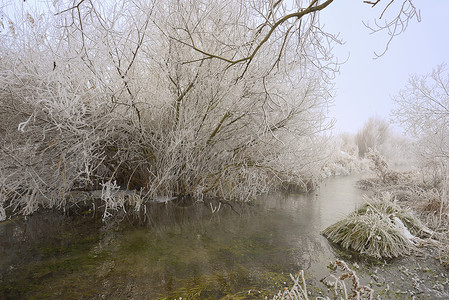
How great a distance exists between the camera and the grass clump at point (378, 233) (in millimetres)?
3920

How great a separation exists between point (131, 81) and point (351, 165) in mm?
12906

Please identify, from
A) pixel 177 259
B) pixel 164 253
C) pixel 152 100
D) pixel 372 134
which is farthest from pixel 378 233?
pixel 372 134

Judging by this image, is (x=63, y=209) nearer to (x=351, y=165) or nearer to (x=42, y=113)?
(x=42, y=113)

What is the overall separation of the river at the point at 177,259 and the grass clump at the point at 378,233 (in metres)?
0.23

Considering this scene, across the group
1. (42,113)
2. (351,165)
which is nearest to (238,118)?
(42,113)

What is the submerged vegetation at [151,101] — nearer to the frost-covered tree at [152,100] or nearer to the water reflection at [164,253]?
the frost-covered tree at [152,100]

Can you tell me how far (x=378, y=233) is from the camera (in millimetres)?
4055

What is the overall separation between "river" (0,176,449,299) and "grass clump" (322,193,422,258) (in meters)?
0.23

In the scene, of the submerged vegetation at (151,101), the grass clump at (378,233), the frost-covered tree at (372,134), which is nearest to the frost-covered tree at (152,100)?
the submerged vegetation at (151,101)

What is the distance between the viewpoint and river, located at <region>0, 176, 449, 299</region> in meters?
2.86

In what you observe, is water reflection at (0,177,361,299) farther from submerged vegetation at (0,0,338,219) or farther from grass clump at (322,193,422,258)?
submerged vegetation at (0,0,338,219)

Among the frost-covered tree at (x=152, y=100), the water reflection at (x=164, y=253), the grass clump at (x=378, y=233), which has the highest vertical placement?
the frost-covered tree at (x=152, y=100)

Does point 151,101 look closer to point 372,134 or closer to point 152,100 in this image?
point 152,100

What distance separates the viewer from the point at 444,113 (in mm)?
8336
